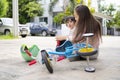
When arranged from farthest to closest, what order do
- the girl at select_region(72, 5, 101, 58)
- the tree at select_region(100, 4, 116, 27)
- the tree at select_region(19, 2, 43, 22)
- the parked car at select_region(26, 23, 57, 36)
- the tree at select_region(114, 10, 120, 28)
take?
the tree at select_region(100, 4, 116, 27) → the tree at select_region(114, 10, 120, 28) → the tree at select_region(19, 2, 43, 22) → the parked car at select_region(26, 23, 57, 36) → the girl at select_region(72, 5, 101, 58)

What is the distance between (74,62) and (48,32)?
22.6 m

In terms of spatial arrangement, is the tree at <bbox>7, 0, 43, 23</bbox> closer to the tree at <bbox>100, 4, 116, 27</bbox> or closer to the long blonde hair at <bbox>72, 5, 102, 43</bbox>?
the tree at <bbox>100, 4, 116, 27</bbox>

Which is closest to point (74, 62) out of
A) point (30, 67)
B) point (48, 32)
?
point (30, 67)

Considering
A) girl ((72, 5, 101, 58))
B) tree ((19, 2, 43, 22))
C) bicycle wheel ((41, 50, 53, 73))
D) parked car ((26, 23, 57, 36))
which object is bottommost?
parked car ((26, 23, 57, 36))

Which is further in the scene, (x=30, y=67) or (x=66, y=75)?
(x=30, y=67)

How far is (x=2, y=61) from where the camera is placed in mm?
6668

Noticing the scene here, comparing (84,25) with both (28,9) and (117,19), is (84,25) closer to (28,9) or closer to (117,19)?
(28,9)

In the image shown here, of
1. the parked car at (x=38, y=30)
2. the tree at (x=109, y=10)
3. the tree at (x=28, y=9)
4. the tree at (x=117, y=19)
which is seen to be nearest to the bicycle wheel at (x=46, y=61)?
the parked car at (x=38, y=30)

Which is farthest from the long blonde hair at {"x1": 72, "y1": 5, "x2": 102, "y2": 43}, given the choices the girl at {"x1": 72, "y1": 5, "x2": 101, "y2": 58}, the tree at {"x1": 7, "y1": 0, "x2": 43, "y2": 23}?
the tree at {"x1": 7, "y1": 0, "x2": 43, "y2": 23}

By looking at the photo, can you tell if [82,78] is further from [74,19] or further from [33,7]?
[33,7]

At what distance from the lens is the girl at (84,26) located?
5.80 m

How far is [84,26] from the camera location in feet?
19.3

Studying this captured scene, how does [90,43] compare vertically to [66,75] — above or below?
above

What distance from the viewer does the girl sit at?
5805 mm
